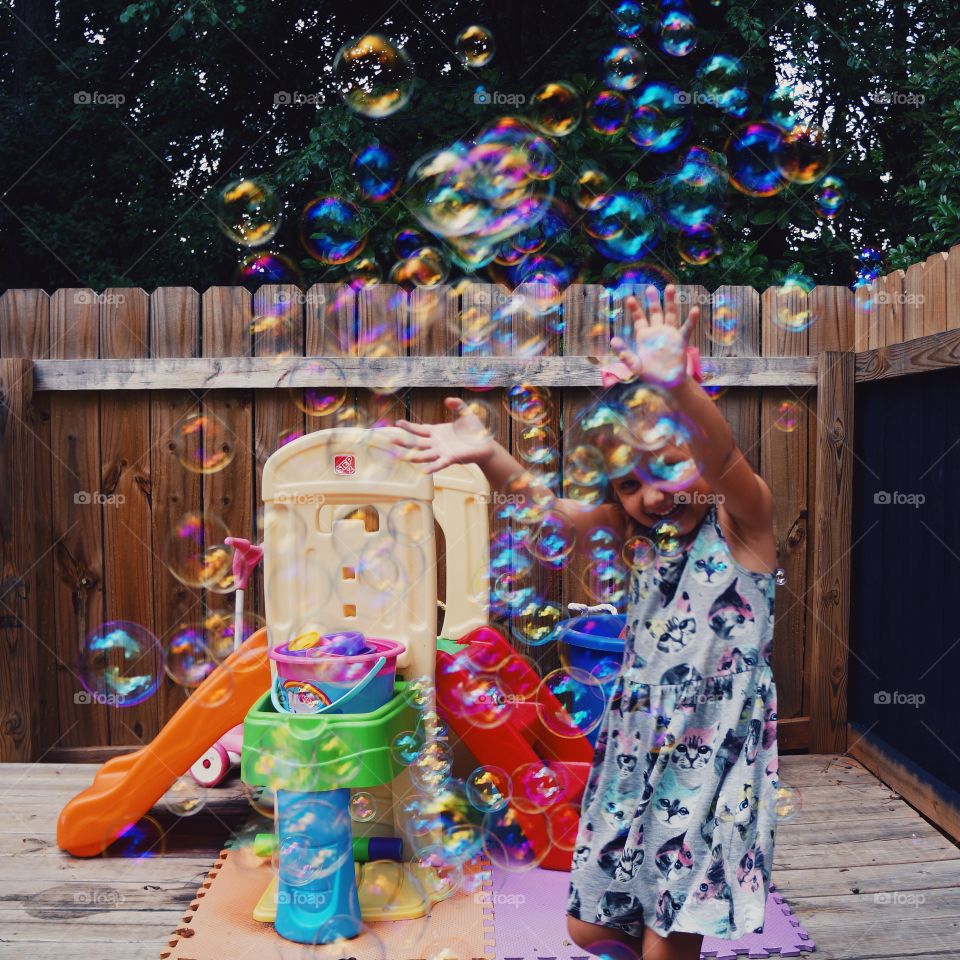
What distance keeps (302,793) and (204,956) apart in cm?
49

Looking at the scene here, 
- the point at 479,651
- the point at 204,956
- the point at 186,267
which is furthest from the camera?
the point at 186,267

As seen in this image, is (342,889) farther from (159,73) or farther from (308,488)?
(159,73)

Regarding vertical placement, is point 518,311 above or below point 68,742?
above

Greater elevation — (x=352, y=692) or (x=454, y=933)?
(x=352, y=692)

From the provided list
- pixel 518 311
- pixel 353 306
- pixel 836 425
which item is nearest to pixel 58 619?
pixel 353 306

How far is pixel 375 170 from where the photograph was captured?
735cm

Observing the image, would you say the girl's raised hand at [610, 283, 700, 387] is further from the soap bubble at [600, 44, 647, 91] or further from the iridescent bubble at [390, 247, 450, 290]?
the soap bubble at [600, 44, 647, 91]

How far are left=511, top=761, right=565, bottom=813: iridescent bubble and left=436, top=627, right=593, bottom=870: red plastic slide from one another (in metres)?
0.01

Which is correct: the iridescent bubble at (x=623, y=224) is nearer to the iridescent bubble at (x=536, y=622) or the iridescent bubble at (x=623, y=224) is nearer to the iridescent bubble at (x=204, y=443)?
the iridescent bubble at (x=536, y=622)

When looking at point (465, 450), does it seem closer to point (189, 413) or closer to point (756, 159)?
point (189, 413)

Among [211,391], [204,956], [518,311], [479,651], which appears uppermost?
[518,311]

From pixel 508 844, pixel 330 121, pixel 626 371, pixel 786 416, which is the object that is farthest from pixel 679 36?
pixel 508 844

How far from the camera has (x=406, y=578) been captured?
10.2 feet

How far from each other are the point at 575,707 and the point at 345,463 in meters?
1.29
